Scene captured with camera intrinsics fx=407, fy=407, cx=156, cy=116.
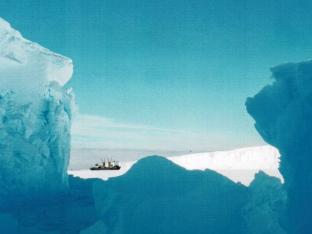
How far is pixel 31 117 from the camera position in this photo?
51.9 ft

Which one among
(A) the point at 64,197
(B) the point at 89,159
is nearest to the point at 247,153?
(B) the point at 89,159

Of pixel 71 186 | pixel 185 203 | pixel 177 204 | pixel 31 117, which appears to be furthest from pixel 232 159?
pixel 177 204

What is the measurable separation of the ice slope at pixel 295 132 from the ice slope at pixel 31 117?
948 cm

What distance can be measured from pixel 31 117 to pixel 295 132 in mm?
10367

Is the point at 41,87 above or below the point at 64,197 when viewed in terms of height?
above

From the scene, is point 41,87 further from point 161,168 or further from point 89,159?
point 89,159

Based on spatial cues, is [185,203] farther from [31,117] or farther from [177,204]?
[31,117]

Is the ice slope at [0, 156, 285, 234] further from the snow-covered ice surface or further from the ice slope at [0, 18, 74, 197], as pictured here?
the ice slope at [0, 18, 74, 197]

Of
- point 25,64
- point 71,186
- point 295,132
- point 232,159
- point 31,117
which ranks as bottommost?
point 71,186

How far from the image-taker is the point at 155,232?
9.16 metres

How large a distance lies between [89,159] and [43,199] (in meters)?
48.2

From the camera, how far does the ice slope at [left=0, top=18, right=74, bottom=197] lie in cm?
1486

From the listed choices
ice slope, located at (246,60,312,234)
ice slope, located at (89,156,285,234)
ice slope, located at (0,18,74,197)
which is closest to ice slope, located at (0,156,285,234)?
ice slope, located at (89,156,285,234)

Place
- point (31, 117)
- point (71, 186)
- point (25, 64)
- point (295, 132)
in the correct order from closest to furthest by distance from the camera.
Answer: point (295, 132) < point (31, 117) < point (25, 64) < point (71, 186)
